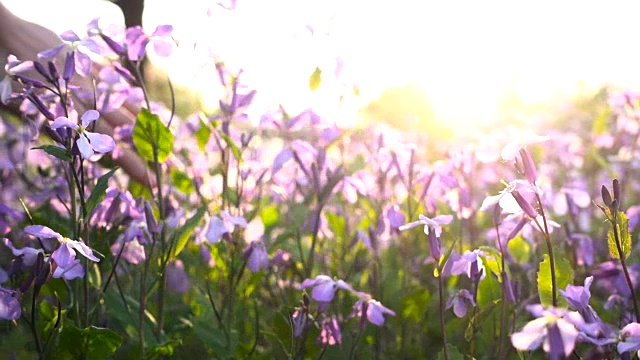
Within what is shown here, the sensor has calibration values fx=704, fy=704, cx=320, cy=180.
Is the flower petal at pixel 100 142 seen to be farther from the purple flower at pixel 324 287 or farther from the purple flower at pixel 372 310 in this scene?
the purple flower at pixel 372 310

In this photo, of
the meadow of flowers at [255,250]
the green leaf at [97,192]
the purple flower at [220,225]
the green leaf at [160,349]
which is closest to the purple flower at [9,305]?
the meadow of flowers at [255,250]

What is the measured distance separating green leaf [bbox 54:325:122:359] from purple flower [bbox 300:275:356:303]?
1.39 ft

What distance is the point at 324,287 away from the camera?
1578 mm

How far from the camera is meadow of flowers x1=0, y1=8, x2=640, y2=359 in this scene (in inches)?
54.6

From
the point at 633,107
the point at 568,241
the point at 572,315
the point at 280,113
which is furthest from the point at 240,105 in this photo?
the point at 633,107

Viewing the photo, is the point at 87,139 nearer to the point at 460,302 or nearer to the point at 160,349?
the point at 160,349

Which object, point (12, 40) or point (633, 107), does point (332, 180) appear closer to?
point (12, 40)

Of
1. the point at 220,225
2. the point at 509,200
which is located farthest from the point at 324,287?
the point at 509,200

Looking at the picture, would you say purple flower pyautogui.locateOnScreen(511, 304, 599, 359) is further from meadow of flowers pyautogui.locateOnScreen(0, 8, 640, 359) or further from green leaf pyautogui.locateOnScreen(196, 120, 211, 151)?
green leaf pyautogui.locateOnScreen(196, 120, 211, 151)

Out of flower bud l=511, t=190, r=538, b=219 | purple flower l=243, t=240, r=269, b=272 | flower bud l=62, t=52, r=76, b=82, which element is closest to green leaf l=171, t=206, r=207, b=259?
purple flower l=243, t=240, r=269, b=272

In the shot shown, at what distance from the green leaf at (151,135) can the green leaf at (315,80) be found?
1.34ft

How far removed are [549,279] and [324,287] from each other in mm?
491

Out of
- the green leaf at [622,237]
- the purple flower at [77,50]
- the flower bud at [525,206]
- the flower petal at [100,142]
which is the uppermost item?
the purple flower at [77,50]

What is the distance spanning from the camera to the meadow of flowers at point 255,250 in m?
1.39
